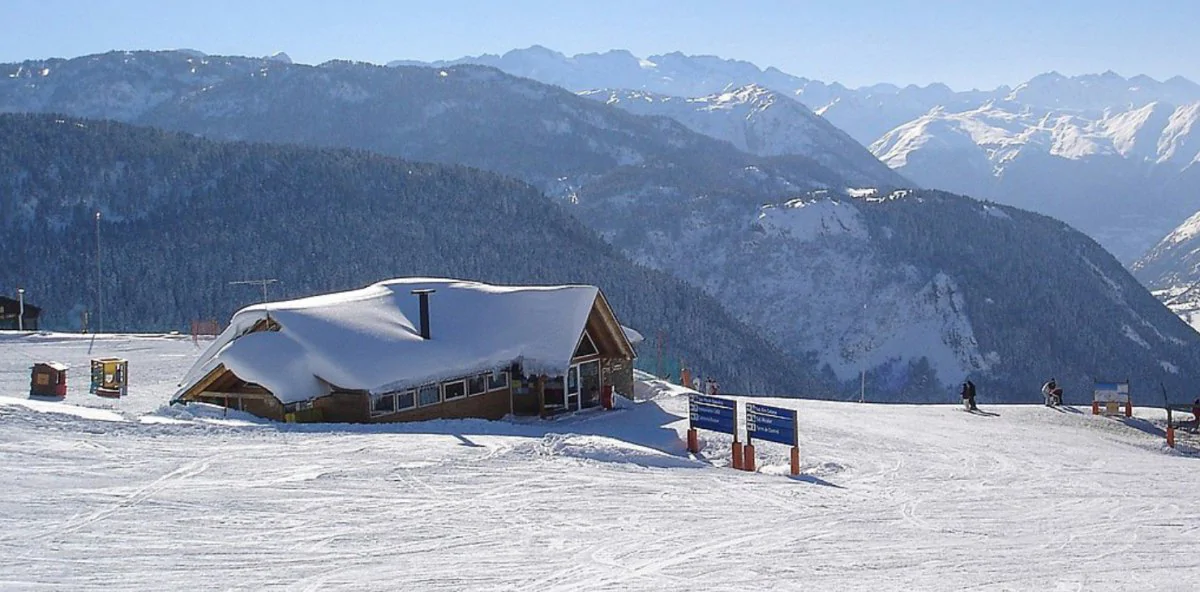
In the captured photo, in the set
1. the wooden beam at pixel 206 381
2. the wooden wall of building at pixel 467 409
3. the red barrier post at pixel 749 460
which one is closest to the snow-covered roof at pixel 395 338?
the wooden beam at pixel 206 381

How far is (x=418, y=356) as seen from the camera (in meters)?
29.6

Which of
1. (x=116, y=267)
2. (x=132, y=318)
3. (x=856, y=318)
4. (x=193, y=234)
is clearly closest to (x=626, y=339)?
(x=132, y=318)

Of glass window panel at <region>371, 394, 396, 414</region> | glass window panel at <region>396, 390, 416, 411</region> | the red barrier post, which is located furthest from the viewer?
glass window panel at <region>396, 390, 416, 411</region>

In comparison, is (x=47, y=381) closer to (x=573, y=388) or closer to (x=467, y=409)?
(x=467, y=409)

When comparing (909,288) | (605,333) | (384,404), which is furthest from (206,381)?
(909,288)

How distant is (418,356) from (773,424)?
10504mm

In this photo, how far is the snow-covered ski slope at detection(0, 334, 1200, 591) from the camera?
45.1 feet

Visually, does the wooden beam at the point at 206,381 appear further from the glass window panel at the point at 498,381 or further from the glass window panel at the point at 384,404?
the glass window panel at the point at 498,381

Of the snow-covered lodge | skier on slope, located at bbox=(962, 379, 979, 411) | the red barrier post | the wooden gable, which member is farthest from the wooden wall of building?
skier on slope, located at bbox=(962, 379, 979, 411)

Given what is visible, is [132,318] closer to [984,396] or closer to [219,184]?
[219,184]

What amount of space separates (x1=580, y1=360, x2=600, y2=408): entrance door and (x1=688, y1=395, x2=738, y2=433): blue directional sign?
7493mm

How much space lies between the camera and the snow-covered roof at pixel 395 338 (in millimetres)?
27922

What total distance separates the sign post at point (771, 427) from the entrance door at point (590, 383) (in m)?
9.50

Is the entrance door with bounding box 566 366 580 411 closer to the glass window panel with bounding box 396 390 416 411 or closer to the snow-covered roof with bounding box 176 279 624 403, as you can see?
the snow-covered roof with bounding box 176 279 624 403
